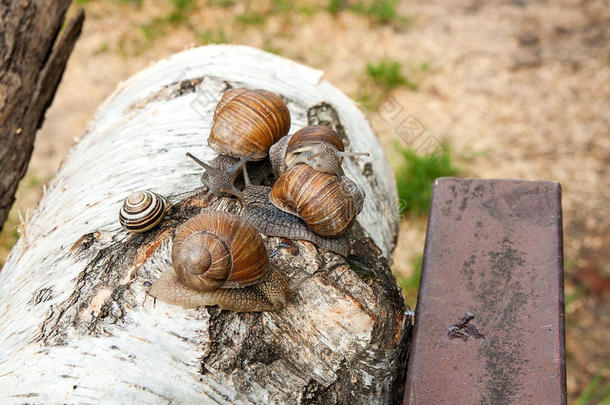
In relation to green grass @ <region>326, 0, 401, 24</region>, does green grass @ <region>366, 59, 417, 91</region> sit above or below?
below

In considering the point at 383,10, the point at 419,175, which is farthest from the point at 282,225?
the point at 383,10

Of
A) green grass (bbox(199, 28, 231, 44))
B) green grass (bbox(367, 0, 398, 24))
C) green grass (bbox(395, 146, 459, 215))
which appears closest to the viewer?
green grass (bbox(395, 146, 459, 215))

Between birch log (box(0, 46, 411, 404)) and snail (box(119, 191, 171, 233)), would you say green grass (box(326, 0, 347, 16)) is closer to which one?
birch log (box(0, 46, 411, 404))

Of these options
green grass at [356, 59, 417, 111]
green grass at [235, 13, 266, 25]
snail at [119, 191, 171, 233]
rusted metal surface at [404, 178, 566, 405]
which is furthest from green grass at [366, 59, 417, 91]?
snail at [119, 191, 171, 233]

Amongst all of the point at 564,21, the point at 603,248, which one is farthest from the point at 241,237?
the point at 564,21

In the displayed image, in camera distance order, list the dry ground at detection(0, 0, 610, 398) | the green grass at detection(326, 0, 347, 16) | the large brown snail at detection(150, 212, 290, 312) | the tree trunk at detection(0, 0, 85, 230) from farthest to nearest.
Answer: the green grass at detection(326, 0, 347, 16) → the dry ground at detection(0, 0, 610, 398) → the tree trunk at detection(0, 0, 85, 230) → the large brown snail at detection(150, 212, 290, 312)

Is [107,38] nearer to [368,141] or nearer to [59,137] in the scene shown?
[59,137]

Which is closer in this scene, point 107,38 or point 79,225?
point 79,225
